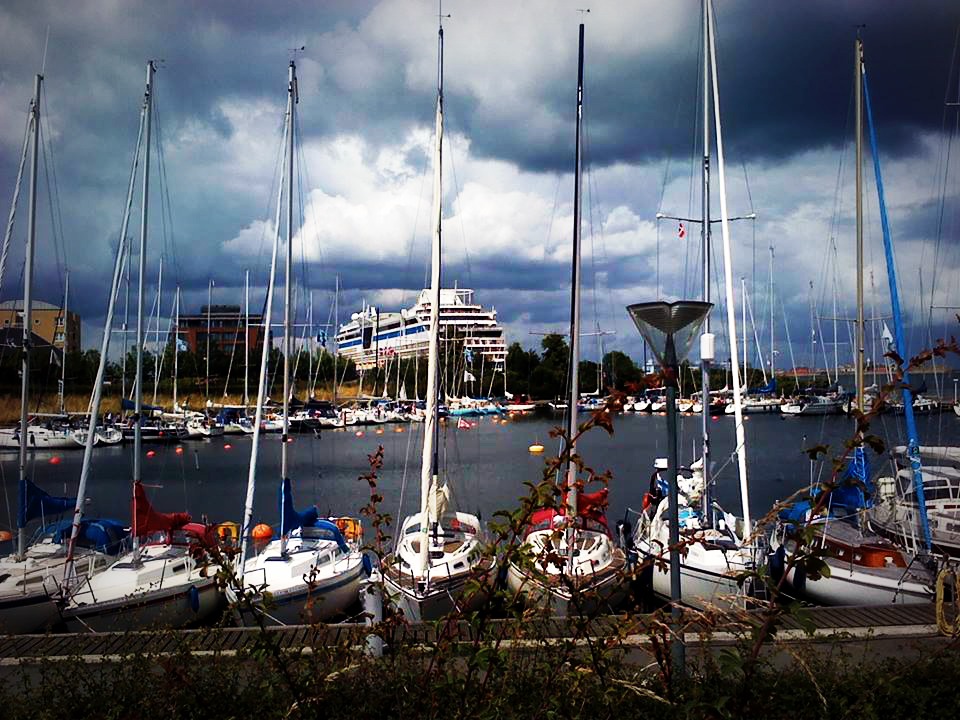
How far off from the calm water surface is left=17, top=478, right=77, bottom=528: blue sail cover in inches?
173

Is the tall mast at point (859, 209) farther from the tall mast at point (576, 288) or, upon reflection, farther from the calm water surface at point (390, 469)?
the tall mast at point (576, 288)

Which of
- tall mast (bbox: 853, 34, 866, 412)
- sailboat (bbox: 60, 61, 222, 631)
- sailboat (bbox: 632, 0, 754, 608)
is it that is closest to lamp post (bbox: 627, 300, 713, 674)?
sailboat (bbox: 632, 0, 754, 608)

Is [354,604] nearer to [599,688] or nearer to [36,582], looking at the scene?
[36,582]

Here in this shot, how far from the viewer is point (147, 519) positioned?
17.3 metres

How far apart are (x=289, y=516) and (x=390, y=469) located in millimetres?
33237

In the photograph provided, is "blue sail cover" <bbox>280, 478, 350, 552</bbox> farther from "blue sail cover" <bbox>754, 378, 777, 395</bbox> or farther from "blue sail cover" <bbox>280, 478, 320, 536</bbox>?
"blue sail cover" <bbox>754, 378, 777, 395</bbox>

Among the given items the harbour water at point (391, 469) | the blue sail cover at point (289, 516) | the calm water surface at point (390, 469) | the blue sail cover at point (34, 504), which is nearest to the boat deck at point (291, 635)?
the blue sail cover at point (289, 516)

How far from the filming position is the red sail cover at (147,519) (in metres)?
17.1

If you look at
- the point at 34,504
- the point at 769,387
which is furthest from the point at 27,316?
the point at 769,387

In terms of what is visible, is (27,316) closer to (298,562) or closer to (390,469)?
(298,562)

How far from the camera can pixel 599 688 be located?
5555 millimetres

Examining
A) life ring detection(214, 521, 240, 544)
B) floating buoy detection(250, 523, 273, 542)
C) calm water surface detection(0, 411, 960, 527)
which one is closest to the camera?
life ring detection(214, 521, 240, 544)

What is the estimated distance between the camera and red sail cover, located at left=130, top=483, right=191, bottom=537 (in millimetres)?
17125

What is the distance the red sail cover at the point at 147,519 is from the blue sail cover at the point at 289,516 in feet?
7.65
